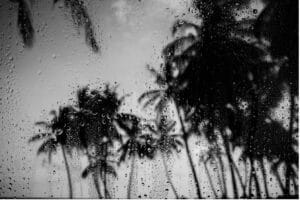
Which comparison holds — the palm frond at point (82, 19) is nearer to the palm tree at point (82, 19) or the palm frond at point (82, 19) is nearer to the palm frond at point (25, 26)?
the palm tree at point (82, 19)

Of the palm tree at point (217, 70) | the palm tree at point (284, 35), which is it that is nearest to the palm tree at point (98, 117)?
Answer: the palm tree at point (217, 70)

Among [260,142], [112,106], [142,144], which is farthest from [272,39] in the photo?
[142,144]

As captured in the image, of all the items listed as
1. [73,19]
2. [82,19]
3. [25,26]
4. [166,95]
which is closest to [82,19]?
[82,19]

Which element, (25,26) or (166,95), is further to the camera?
(166,95)

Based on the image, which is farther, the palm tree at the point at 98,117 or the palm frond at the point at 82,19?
the palm tree at the point at 98,117

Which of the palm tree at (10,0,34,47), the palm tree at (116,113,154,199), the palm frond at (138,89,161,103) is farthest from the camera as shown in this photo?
the palm tree at (116,113,154,199)

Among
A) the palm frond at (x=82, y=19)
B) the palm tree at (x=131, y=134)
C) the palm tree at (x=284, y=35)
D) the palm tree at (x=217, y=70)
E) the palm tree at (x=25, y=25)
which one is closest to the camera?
the palm tree at (x=284, y=35)

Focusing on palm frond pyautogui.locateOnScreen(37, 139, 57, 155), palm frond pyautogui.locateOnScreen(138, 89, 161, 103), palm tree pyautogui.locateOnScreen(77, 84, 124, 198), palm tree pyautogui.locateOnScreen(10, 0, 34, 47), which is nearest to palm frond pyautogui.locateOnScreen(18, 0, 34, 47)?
palm tree pyautogui.locateOnScreen(10, 0, 34, 47)

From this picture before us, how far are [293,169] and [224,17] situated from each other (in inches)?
163

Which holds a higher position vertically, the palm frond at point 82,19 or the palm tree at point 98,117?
the palm frond at point 82,19

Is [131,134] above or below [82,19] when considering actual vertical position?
below

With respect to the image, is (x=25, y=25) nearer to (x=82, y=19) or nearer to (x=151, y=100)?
(x=82, y=19)

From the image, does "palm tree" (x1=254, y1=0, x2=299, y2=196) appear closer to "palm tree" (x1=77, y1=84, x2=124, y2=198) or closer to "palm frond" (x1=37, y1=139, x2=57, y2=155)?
"palm tree" (x1=77, y1=84, x2=124, y2=198)

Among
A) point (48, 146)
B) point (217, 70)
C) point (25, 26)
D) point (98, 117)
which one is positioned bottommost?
point (48, 146)
